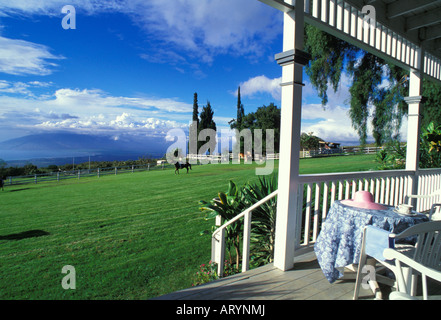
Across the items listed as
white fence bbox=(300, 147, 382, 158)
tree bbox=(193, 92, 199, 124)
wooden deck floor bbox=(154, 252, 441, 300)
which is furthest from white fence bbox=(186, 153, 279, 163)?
wooden deck floor bbox=(154, 252, 441, 300)

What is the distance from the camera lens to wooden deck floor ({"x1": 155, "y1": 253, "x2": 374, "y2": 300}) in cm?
180

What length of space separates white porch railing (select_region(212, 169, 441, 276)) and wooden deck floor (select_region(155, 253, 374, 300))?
326 millimetres

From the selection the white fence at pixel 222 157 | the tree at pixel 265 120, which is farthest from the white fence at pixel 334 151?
the white fence at pixel 222 157

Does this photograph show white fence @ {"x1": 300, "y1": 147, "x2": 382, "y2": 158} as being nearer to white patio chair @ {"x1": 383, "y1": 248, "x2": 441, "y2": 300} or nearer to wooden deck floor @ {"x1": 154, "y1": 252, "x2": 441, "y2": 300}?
wooden deck floor @ {"x1": 154, "y1": 252, "x2": 441, "y2": 300}

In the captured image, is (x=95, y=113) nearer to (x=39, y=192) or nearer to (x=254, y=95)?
(x=39, y=192)

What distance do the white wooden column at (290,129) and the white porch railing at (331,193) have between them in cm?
17

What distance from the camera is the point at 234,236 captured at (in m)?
3.43

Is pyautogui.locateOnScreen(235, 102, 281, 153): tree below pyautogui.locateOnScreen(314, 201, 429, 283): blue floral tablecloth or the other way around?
the other way around

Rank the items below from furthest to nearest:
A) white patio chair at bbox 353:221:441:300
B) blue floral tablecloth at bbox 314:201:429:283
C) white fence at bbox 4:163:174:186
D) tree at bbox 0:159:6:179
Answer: white fence at bbox 4:163:174:186 < tree at bbox 0:159:6:179 < blue floral tablecloth at bbox 314:201:429:283 < white patio chair at bbox 353:221:441:300

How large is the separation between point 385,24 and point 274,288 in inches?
133

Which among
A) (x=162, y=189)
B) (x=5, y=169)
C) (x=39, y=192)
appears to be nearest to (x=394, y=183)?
(x=162, y=189)

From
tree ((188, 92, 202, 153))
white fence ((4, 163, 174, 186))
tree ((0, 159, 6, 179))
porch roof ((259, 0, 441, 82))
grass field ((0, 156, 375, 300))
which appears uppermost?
tree ((188, 92, 202, 153))

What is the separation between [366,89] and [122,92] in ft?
120

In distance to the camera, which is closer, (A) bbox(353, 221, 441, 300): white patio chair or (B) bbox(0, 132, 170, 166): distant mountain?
(A) bbox(353, 221, 441, 300): white patio chair
